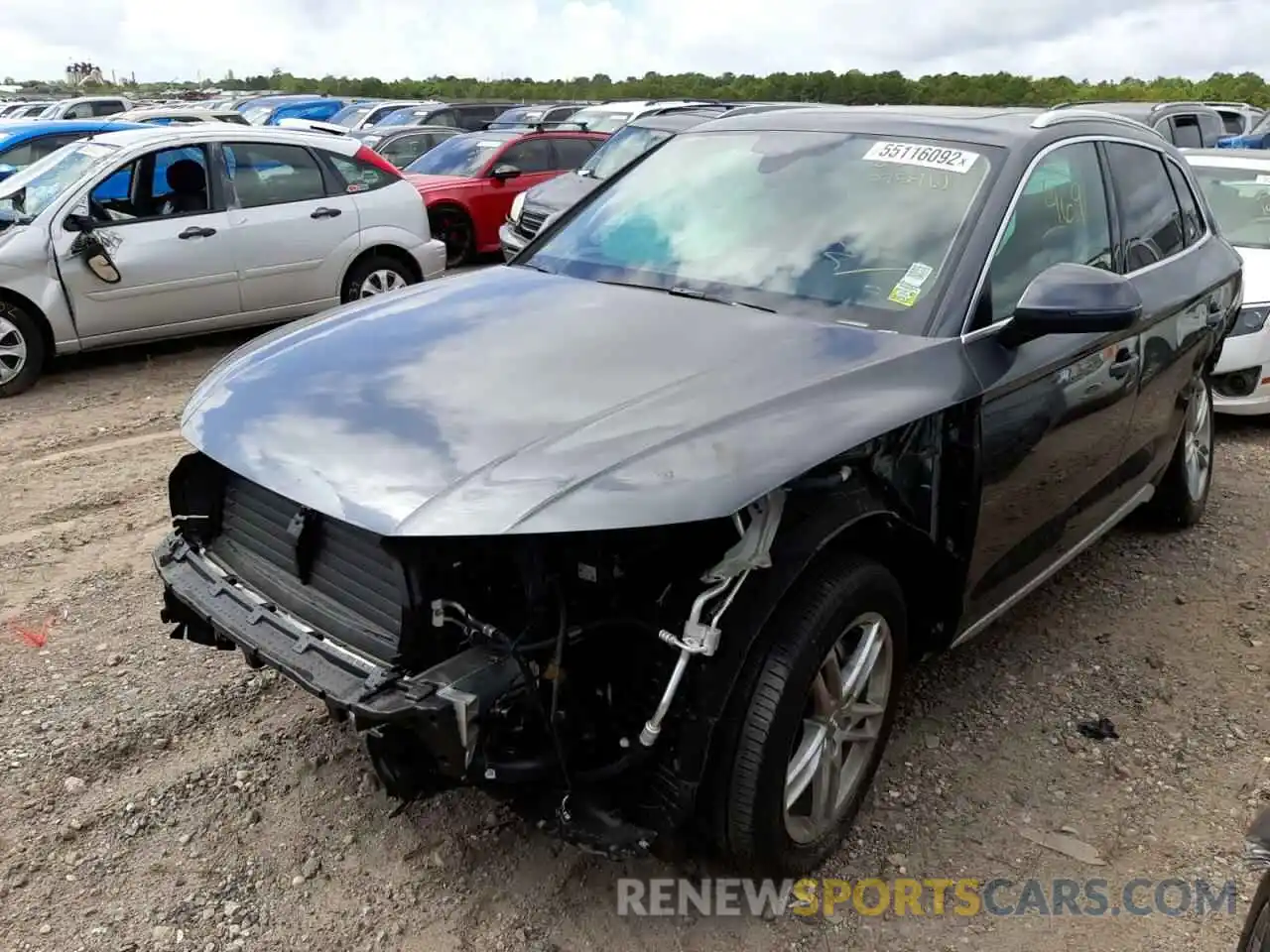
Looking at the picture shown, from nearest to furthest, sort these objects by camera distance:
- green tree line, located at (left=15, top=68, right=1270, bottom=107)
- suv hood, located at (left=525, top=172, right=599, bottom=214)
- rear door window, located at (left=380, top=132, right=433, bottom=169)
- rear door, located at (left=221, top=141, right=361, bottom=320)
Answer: rear door, located at (left=221, top=141, right=361, bottom=320), suv hood, located at (left=525, top=172, right=599, bottom=214), rear door window, located at (left=380, top=132, right=433, bottom=169), green tree line, located at (left=15, top=68, right=1270, bottom=107)

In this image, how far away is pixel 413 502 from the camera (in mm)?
2170

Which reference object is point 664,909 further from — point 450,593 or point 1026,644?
point 1026,644

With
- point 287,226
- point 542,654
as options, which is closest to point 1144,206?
point 542,654

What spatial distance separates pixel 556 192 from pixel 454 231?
193cm

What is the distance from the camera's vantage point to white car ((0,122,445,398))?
681 centimetres

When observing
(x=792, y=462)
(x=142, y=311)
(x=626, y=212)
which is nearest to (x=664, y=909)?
(x=792, y=462)

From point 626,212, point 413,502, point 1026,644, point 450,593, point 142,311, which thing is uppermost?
point 626,212

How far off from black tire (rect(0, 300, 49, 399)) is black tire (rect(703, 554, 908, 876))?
610 centimetres

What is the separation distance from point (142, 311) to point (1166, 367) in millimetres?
6186

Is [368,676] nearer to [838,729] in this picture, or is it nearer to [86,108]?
[838,729]

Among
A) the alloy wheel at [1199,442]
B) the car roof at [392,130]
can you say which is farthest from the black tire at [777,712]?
the car roof at [392,130]

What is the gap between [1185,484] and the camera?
4836mm

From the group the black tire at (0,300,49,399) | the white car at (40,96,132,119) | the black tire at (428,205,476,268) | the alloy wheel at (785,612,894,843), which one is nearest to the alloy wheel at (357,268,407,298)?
the black tire at (0,300,49,399)

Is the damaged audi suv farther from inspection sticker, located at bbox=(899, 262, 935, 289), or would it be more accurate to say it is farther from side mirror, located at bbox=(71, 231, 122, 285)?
side mirror, located at bbox=(71, 231, 122, 285)
